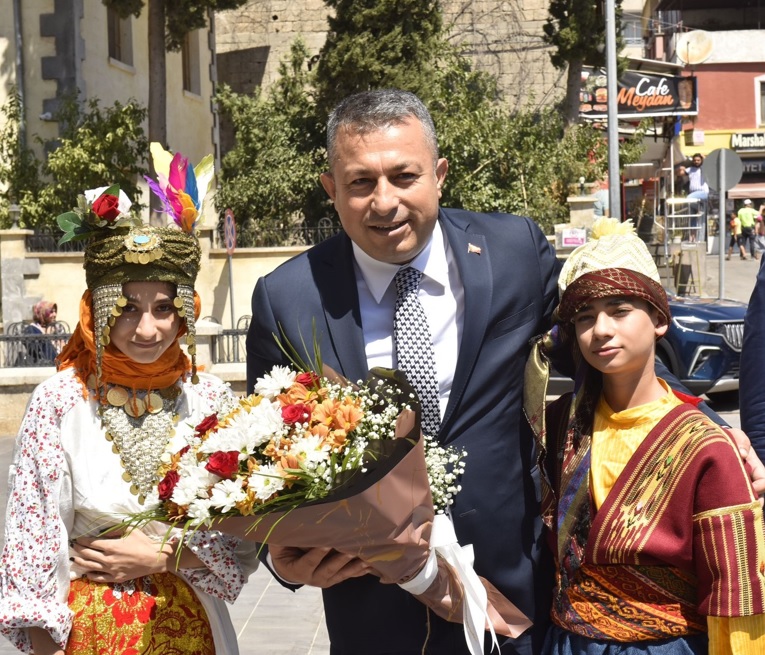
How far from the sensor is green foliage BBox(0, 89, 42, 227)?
18609 mm

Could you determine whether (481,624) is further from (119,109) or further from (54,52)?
(54,52)

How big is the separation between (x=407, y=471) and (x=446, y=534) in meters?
0.37

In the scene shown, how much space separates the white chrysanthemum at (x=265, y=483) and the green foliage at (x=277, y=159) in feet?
62.5

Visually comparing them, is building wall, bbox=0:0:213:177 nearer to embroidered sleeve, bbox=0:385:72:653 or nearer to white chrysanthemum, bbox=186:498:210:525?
embroidered sleeve, bbox=0:385:72:653

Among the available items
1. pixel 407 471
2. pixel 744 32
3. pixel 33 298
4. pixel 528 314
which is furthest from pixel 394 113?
pixel 744 32

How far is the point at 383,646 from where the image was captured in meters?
3.03

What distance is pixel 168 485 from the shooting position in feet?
8.68

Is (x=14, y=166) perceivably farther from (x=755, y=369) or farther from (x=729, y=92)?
(x=729, y=92)

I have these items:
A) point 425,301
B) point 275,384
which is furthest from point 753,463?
point 275,384

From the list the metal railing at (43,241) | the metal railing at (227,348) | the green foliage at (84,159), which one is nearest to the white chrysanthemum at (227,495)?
the metal railing at (227,348)

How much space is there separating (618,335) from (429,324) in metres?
0.57

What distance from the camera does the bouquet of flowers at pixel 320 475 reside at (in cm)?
245

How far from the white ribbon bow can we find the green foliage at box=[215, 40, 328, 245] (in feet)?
61.5

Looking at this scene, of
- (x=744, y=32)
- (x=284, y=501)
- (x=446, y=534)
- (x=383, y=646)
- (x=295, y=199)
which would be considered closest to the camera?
(x=284, y=501)
